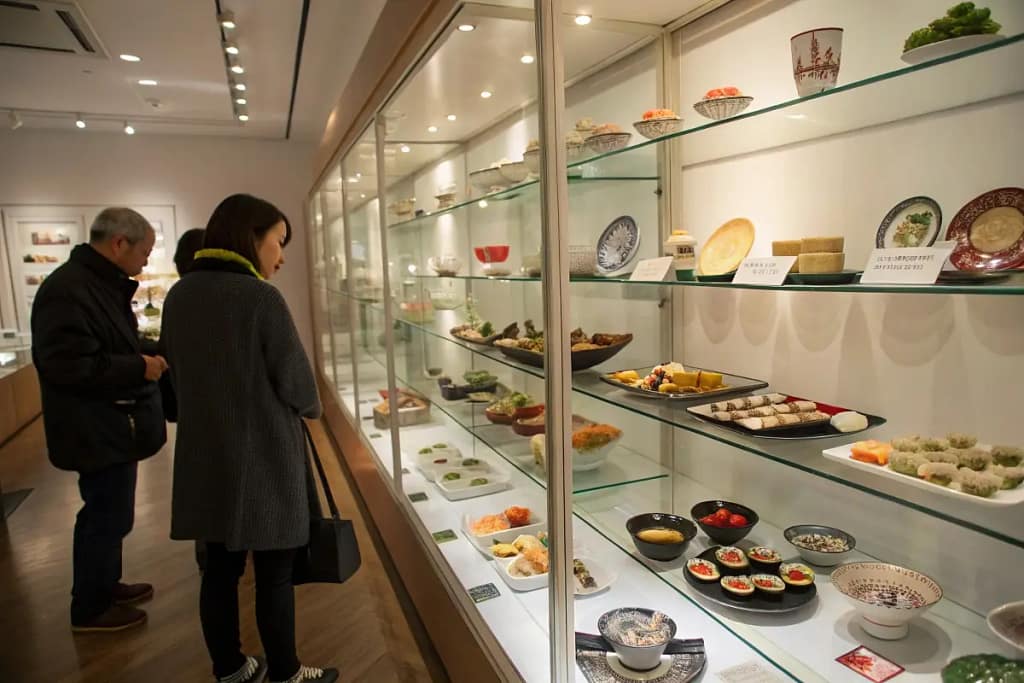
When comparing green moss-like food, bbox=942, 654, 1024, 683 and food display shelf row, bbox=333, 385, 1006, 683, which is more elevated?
green moss-like food, bbox=942, 654, 1024, 683

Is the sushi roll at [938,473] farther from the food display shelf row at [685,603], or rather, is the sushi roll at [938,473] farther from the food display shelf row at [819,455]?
the food display shelf row at [685,603]

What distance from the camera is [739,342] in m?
1.65

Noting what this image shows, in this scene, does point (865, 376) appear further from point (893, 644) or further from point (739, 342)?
point (893, 644)

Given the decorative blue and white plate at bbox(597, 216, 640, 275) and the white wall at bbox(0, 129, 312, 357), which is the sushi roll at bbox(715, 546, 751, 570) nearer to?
the decorative blue and white plate at bbox(597, 216, 640, 275)

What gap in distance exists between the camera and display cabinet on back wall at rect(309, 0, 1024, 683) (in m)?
1.05

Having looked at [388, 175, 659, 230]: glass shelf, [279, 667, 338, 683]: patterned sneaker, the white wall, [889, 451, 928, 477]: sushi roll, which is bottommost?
[279, 667, 338, 683]: patterned sneaker

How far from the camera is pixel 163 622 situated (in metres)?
2.61

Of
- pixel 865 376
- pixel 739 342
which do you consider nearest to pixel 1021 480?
pixel 865 376

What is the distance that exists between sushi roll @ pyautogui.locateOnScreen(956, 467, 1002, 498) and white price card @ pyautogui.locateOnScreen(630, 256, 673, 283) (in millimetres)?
755

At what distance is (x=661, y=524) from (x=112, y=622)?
7.59 ft

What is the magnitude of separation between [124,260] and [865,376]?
8.37 ft

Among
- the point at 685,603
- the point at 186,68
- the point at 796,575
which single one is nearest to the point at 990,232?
the point at 796,575

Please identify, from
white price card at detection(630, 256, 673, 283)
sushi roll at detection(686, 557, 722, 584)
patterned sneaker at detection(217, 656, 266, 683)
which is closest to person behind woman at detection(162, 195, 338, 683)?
patterned sneaker at detection(217, 656, 266, 683)

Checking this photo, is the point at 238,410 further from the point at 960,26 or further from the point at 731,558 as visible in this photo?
the point at 960,26
